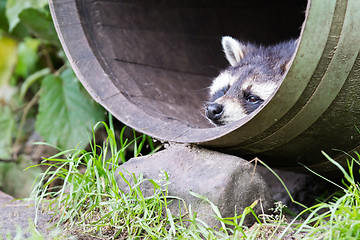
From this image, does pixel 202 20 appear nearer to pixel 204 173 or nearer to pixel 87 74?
pixel 87 74

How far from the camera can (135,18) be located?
434cm

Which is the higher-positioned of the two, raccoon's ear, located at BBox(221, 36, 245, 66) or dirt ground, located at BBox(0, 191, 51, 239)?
raccoon's ear, located at BBox(221, 36, 245, 66)

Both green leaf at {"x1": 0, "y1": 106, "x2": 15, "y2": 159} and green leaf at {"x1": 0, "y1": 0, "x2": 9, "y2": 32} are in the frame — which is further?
green leaf at {"x1": 0, "y1": 0, "x2": 9, "y2": 32}

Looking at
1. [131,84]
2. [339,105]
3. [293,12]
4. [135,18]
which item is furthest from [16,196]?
[293,12]

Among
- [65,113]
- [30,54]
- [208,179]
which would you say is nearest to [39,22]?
[65,113]

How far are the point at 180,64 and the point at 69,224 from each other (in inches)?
88.9

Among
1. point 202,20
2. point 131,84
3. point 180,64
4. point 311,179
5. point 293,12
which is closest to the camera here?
point 131,84

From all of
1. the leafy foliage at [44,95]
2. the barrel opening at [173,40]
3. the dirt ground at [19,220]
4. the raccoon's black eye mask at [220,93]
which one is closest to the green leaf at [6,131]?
the leafy foliage at [44,95]

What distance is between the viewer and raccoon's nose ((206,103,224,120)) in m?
3.34

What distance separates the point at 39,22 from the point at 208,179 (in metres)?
2.71

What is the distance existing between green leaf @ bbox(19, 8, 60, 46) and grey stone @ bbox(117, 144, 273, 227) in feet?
6.72

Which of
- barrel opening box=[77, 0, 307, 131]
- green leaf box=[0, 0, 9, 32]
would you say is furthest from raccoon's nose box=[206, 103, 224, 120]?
green leaf box=[0, 0, 9, 32]

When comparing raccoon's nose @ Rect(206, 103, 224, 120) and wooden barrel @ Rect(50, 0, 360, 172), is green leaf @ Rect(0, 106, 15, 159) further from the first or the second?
raccoon's nose @ Rect(206, 103, 224, 120)

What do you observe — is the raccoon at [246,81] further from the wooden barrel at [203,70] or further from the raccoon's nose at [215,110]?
the wooden barrel at [203,70]
